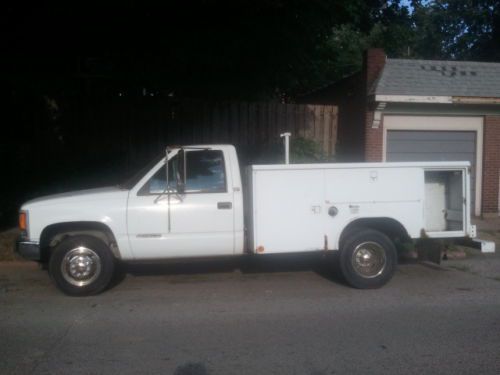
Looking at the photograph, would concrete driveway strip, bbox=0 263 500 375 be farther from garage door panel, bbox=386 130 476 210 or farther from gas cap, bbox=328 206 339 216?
garage door panel, bbox=386 130 476 210

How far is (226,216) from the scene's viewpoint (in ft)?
22.5

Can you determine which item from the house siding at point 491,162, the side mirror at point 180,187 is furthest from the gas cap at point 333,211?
the house siding at point 491,162

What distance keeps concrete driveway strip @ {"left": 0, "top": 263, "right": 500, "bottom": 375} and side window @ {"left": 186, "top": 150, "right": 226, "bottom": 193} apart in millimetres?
1394

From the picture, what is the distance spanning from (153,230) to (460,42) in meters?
26.9

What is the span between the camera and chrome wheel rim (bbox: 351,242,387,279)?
275 inches

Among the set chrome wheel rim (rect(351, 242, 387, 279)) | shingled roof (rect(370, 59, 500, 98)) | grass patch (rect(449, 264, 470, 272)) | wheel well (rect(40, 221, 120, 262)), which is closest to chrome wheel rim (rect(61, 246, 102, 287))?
wheel well (rect(40, 221, 120, 262))

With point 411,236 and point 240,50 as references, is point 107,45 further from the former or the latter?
point 411,236

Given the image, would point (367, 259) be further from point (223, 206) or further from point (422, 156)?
point (422, 156)

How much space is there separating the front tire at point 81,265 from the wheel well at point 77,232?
85 millimetres

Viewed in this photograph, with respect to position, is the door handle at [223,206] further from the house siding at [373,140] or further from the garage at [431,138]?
the garage at [431,138]

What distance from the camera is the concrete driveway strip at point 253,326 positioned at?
4.53 meters

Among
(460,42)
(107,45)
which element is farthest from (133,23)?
(460,42)

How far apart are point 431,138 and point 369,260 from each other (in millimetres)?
6911

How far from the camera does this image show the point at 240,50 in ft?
36.5
